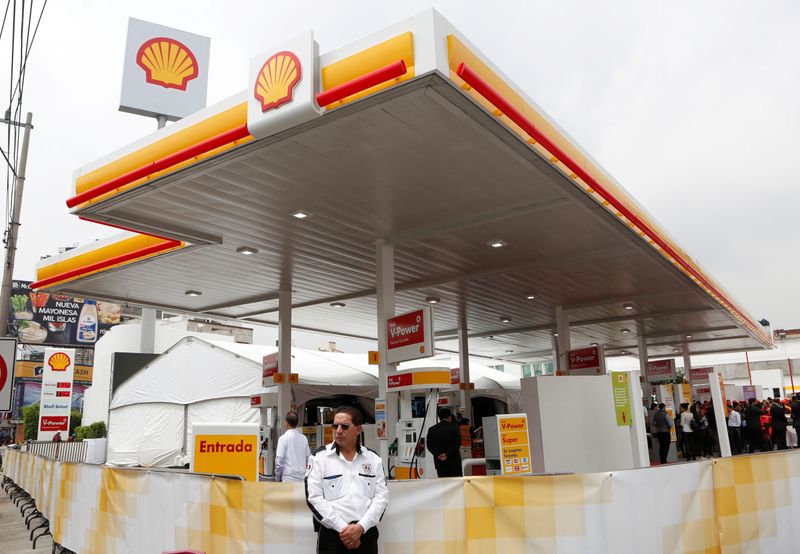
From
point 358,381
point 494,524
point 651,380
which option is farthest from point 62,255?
point 651,380

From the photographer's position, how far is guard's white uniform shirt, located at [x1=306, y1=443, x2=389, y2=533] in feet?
13.6

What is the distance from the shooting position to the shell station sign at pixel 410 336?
1038 centimetres

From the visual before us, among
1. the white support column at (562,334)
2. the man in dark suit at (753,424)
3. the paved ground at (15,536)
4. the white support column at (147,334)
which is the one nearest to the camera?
the paved ground at (15,536)

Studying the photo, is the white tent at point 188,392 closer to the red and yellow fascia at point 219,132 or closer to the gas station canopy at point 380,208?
the gas station canopy at point 380,208

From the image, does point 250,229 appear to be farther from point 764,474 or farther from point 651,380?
point 651,380

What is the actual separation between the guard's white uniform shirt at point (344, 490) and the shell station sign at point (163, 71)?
12.4 meters

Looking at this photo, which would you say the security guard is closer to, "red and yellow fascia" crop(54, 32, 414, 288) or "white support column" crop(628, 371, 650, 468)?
"red and yellow fascia" crop(54, 32, 414, 288)

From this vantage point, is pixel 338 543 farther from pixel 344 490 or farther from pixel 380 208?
pixel 380 208

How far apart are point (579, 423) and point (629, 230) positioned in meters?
3.38

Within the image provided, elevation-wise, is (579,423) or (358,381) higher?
(358,381)

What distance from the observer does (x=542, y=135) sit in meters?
7.31

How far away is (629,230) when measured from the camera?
35.1 ft

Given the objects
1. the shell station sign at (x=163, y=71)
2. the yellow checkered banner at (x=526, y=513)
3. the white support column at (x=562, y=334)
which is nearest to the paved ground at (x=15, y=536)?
the yellow checkered banner at (x=526, y=513)

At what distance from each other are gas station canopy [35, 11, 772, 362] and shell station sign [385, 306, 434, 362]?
1603mm
